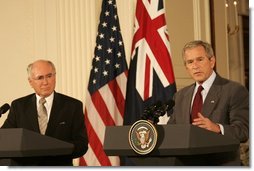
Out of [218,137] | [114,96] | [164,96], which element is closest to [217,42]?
[164,96]

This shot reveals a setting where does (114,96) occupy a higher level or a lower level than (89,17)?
lower

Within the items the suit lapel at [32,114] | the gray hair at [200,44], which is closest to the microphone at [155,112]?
the gray hair at [200,44]

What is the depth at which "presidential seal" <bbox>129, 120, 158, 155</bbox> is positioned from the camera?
2.43 m

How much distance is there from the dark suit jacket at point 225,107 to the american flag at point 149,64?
157cm

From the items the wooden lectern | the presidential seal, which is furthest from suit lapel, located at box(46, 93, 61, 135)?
the presidential seal

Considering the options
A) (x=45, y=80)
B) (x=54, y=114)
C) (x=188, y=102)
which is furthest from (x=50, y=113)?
(x=188, y=102)

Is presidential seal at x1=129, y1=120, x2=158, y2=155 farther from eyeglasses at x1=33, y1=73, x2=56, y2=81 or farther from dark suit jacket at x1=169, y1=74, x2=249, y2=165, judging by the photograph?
eyeglasses at x1=33, y1=73, x2=56, y2=81

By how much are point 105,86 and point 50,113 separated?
1345 millimetres

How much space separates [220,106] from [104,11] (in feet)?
7.60

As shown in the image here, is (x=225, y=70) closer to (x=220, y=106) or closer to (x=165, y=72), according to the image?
(x=165, y=72)

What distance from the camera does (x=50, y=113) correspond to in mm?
3604

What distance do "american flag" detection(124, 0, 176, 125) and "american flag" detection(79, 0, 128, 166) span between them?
0.42 feet

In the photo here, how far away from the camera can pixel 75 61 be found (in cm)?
512

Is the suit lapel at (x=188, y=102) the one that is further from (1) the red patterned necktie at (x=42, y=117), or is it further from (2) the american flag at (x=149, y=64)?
(2) the american flag at (x=149, y=64)
